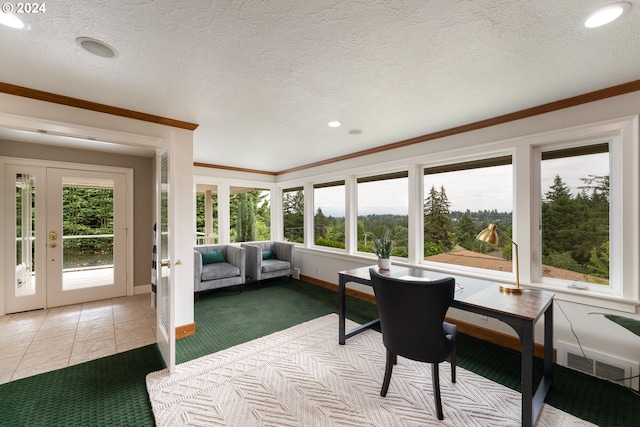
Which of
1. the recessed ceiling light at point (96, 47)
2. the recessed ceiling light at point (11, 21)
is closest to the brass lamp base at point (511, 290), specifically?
the recessed ceiling light at point (96, 47)

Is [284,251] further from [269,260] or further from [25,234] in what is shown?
[25,234]

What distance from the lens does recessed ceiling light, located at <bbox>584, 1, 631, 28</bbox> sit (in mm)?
1301

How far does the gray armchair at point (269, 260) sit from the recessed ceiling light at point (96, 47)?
139 inches

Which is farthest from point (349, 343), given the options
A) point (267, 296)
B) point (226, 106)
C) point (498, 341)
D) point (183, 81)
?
point (183, 81)

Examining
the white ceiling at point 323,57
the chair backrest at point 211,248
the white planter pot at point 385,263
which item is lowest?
the chair backrest at point 211,248

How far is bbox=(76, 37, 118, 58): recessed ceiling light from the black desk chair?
7.52 feet

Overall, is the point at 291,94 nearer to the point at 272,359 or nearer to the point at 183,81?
the point at 183,81

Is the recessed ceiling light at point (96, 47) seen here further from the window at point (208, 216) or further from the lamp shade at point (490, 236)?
the window at point (208, 216)

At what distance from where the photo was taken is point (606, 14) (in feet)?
4.46

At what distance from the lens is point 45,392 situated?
6.59 ft

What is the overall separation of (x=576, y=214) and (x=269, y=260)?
4.56 metres

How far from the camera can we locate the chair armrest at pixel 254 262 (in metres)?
4.79

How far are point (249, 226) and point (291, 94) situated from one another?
412 centimetres

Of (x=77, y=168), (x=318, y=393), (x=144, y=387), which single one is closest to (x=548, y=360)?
(x=318, y=393)
